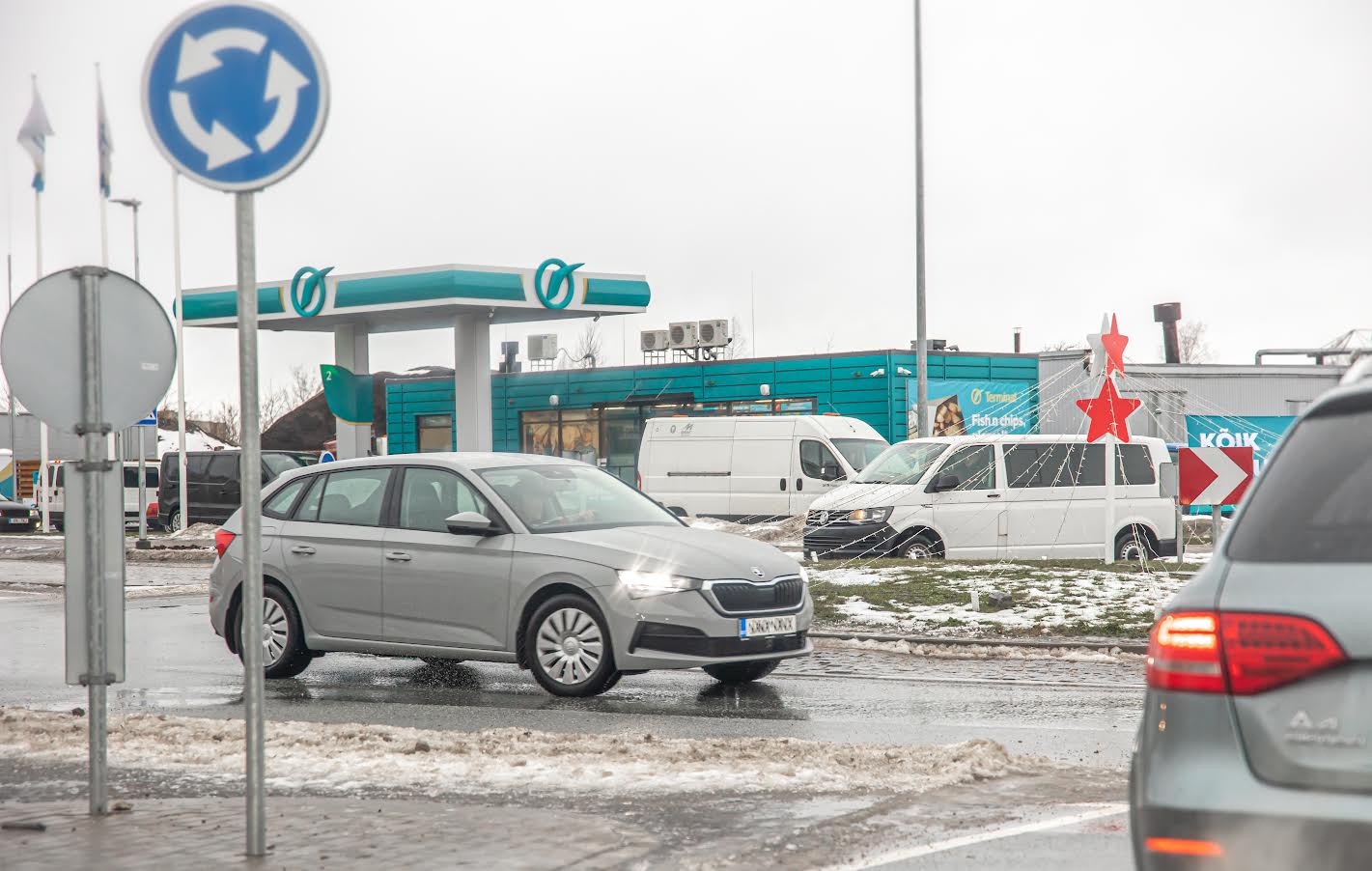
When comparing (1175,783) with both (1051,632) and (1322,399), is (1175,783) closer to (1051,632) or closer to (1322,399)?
(1322,399)

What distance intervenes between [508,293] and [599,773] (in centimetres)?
2733

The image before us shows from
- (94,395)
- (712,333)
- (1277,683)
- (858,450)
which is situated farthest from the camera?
(712,333)

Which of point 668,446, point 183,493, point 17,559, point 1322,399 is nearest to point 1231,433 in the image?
point 668,446

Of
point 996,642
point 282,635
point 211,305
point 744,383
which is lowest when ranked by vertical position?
point 996,642

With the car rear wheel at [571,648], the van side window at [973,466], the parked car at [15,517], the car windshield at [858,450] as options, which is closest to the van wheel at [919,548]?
the van side window at [973,466]

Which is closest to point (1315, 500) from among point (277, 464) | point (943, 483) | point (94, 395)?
point (94, 395)

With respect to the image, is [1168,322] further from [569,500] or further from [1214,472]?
[569,500]

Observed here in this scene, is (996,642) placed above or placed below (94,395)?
below

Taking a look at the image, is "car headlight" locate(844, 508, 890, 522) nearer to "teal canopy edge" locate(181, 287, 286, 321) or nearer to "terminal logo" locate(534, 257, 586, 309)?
"terminal logo" locate(534, 257, 586, 309)

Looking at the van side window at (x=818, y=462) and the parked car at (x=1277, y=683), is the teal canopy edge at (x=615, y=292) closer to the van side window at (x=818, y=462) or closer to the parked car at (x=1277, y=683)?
the van side window at (x=818, y=462)

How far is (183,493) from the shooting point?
35.7 meters

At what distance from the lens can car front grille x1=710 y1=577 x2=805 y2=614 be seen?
9.95m

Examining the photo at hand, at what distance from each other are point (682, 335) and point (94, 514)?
36.4 metres

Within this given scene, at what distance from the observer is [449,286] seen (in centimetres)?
3366
